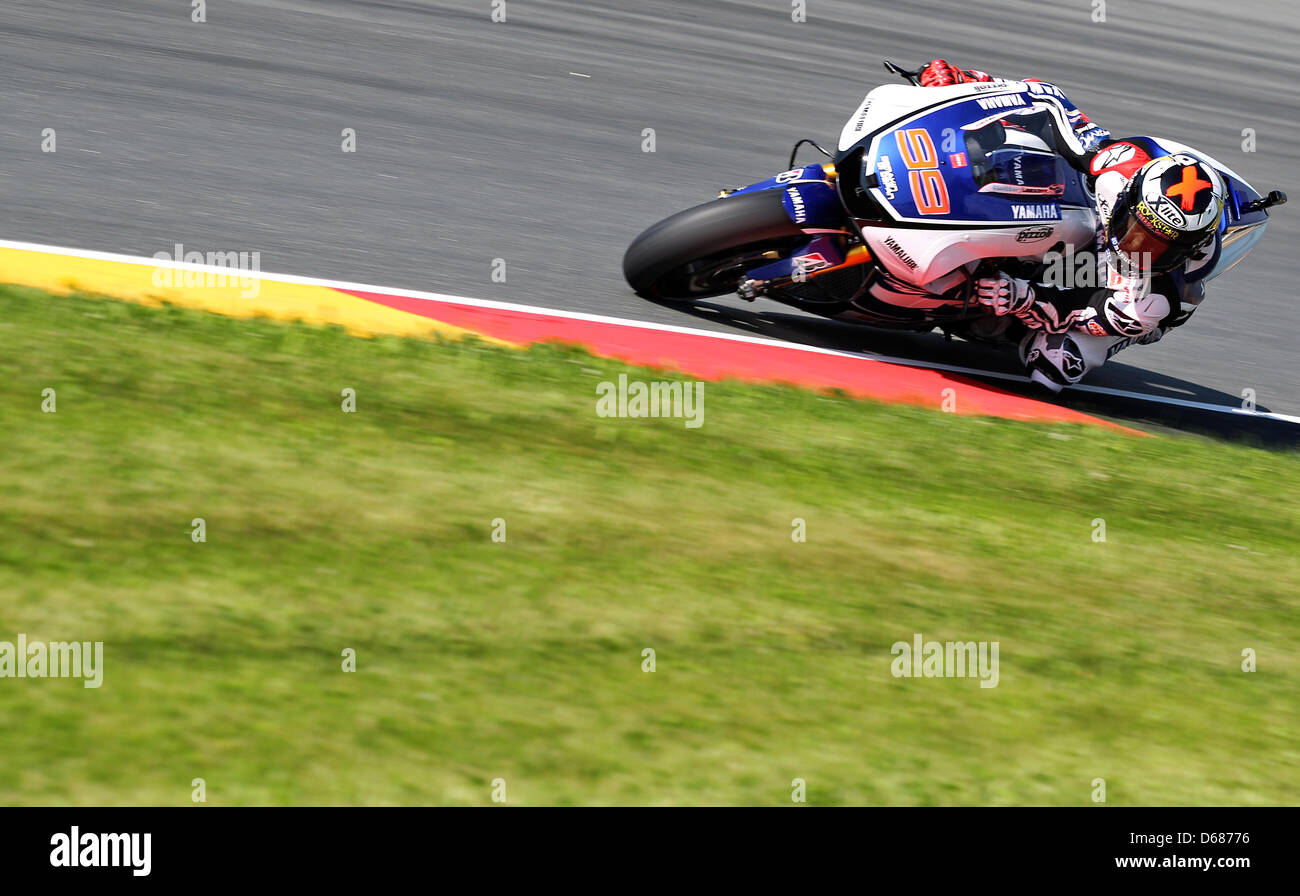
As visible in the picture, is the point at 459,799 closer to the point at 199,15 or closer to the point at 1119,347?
the point at 1119,347

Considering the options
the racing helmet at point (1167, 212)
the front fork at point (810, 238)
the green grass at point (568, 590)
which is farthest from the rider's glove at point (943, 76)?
the green grass at point (568, 590)

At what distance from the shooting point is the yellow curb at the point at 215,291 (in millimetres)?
6590

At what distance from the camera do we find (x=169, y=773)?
3611 millimetres

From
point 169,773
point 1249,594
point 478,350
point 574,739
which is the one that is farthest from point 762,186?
point 169,773

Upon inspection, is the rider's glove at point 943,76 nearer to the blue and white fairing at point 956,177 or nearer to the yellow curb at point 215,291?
the blue and white fairing at point 956,177

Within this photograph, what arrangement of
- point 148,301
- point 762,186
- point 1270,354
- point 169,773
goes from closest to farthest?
point 169,773 → point 148,301 → point 762,186 → point 1270,354

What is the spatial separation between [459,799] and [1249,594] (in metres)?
3.81

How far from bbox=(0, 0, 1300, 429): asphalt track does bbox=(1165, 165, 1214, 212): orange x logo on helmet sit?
5.30ft

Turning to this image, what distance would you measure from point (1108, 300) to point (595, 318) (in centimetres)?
263

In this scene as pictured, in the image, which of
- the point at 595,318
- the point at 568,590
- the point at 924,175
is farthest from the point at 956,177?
the point at 568,590

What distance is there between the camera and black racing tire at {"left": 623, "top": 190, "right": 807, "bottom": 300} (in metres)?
6.95

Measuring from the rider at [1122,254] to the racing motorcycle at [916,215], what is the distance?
0.10 m
